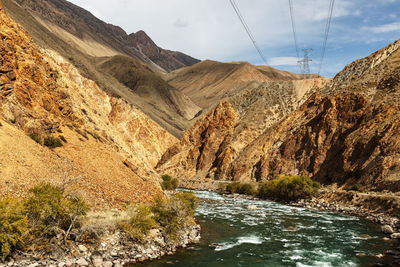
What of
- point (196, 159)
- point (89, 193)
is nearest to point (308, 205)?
point (89, 193)

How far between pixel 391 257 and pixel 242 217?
16709 millimetres

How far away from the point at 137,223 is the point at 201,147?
78.7 metres

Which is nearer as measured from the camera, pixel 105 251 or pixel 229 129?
pixel 105 251

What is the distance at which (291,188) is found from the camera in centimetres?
4938

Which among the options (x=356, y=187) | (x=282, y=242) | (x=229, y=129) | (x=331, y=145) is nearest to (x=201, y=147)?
(x=229, y=129)

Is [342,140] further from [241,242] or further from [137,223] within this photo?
[137,223]

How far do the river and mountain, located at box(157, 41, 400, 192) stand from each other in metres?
15.4

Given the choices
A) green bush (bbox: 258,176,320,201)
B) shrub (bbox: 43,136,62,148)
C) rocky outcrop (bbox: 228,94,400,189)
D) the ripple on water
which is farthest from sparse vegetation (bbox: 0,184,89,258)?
rocky outcrop (bbox: 228,94,400,189)

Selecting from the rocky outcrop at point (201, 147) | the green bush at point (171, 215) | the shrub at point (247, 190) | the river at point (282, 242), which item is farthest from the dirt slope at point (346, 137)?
the green bush at point (171, 215)

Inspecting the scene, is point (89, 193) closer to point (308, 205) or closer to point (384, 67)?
point (308, 205)

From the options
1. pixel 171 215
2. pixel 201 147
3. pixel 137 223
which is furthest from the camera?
pixel 201 147

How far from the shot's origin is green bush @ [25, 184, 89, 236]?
49.9 ft

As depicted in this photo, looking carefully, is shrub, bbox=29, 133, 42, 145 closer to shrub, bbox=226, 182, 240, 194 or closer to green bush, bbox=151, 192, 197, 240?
green bush, bbox=151, 192, 197, 240

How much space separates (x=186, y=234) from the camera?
2208cm
